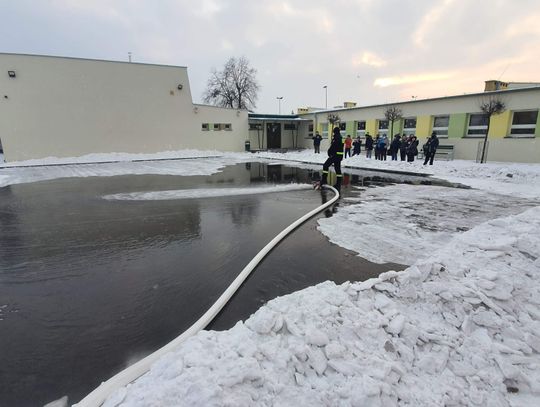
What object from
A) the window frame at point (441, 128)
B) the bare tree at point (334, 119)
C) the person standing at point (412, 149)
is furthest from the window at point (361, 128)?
the person standing at point (412, 149)

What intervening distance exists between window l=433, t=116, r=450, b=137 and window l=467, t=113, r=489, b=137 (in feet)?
4.62

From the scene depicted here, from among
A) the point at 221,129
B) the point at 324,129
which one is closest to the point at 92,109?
the point at 221,129

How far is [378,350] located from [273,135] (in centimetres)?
3313

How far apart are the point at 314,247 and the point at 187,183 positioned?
850 centimetres

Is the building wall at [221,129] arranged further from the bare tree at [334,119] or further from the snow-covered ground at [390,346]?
the snow-covered ground at [390,346]

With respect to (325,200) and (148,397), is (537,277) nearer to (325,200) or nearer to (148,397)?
(148,397)

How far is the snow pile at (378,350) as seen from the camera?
2303 mm

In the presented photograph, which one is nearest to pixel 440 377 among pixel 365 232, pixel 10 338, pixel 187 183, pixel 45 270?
pixel 365 232

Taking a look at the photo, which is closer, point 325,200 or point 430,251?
Answer: point 430,251

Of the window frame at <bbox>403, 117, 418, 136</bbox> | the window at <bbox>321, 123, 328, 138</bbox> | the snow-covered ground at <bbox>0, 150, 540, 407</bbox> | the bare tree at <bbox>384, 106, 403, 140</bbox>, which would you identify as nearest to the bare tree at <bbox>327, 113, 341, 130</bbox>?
the window at <bbox>321, 123, 328, 138</bbox>

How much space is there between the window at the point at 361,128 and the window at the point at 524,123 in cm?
1096

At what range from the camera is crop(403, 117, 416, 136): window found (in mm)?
22875

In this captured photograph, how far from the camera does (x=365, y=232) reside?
6.12 meters

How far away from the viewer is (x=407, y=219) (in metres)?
7.05
